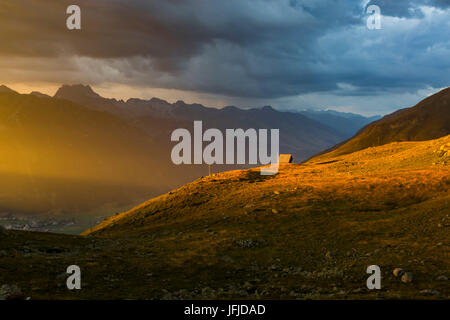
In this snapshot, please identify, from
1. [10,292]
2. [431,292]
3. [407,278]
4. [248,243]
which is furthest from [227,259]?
[10,292]

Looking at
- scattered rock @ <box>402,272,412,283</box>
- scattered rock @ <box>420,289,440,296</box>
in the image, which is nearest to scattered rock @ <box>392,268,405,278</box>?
scattered rock @ <box>402,272,412,283</box>

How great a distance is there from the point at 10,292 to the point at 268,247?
21686 millimetres

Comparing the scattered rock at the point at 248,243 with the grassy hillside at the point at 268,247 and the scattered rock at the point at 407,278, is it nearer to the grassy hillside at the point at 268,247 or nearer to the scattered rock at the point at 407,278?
the grassy hillside at the point at 268,247

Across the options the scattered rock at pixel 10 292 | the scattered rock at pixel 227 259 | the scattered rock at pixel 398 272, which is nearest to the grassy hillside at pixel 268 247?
the scattered rock at pixel 227 259

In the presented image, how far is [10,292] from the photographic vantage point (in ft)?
54.8

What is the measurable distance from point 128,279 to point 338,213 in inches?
1163

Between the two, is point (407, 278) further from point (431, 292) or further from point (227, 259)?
point (227, 259)

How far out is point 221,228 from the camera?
40.9m

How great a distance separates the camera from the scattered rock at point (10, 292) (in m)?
15.8

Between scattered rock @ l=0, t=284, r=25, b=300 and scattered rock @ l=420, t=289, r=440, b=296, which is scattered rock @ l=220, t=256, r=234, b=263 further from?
scattered rock @ l=0, t=284, r=25, b=300

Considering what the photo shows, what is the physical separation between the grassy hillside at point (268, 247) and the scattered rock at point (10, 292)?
2.09ft

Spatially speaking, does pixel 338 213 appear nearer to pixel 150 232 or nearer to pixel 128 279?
pixel 150 232

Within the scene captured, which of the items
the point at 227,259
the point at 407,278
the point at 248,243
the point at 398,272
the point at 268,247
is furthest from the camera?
the point at 248,243
